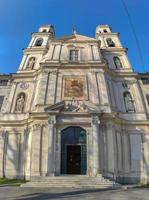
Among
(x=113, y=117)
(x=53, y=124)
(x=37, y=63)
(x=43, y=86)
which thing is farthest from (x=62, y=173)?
(x=37, y=63)

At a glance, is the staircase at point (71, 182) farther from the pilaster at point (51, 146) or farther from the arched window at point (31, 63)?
the arched window at point (31, 63)

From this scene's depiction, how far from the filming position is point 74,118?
949 inches

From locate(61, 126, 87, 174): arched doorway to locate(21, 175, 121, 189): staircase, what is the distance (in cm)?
233

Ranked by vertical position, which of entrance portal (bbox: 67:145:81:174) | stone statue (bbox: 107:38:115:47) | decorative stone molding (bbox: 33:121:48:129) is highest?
stone statue (bbox: 107:38:115:47)

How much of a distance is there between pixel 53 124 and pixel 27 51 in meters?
12.8

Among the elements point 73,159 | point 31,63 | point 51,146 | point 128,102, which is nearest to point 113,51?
point 128,102

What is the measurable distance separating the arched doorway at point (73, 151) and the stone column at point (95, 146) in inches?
38.9

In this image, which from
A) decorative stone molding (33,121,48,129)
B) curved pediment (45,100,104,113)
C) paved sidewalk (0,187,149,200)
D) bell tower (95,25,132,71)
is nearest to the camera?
paved sidewalk (0,187,149,200)

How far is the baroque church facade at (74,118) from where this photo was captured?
2325cm

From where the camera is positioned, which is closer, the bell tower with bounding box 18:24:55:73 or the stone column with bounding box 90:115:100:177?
the stone column with bounding box 90:115:100:177

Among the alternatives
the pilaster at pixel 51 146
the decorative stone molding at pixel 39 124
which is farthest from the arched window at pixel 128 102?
the decorative stone molding at pixel 39 124

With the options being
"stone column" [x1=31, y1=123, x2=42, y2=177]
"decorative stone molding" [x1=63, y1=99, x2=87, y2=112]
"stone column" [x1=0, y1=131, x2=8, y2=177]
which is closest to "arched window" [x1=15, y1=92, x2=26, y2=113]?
"stone column" [x1=0, y1=131, x2=8, y2=177]

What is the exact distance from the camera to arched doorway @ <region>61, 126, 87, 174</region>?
23.2 meters

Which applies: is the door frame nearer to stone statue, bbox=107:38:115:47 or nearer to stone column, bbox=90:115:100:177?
stone column, bbox=90:115:100:177
